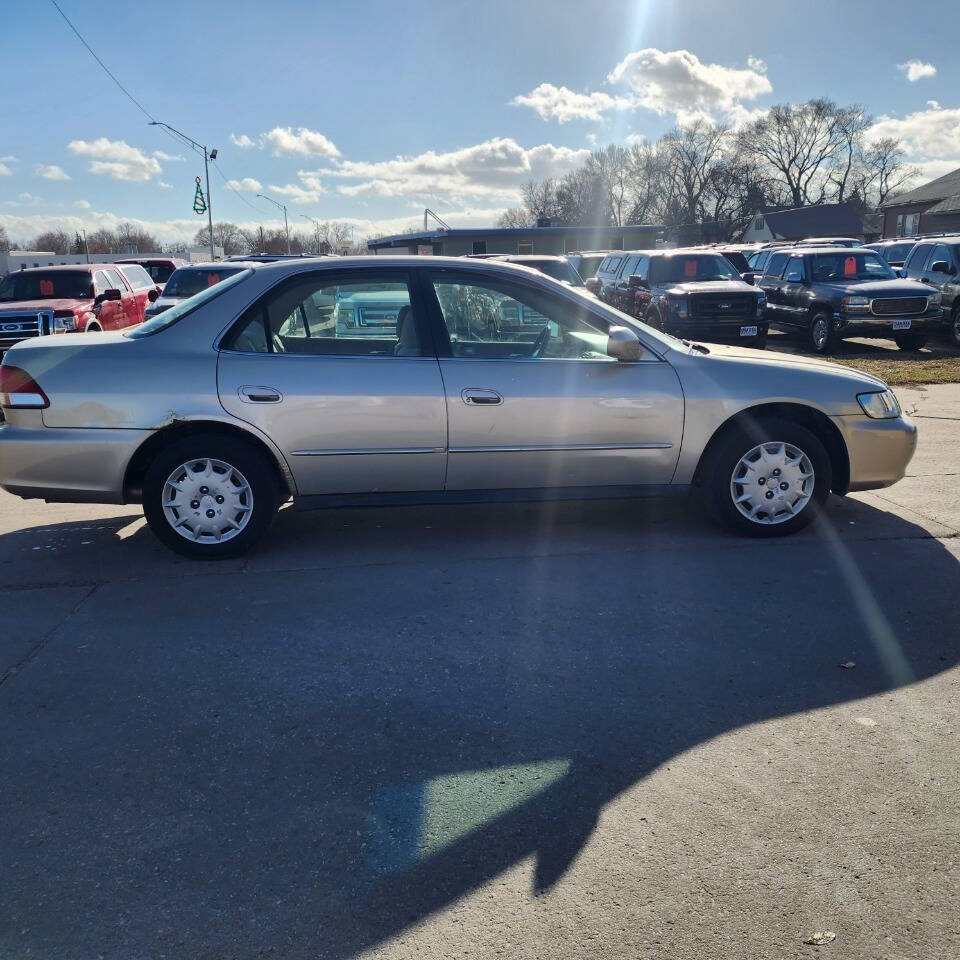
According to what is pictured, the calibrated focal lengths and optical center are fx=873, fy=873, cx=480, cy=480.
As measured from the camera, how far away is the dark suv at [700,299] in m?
15.8

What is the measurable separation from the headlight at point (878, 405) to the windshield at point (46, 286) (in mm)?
13757

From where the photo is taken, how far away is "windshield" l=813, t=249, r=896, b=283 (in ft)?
54.2

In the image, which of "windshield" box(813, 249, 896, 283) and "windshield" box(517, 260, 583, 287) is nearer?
"windshield" box(517, 260, 583, 287)

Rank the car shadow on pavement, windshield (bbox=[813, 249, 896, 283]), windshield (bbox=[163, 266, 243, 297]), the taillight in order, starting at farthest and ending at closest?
windshield (bbox=[163, 266, 243, 297]) < windshield (bbox=[813, 249, 896, 283]) < the taillight < the car shadow on pavement

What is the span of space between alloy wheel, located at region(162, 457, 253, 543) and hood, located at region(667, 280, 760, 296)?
40.9 ft

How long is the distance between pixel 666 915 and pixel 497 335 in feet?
11.8

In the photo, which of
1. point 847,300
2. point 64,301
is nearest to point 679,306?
point 847,300

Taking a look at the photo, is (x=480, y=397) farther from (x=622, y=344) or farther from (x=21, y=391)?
(x=21, y=391)

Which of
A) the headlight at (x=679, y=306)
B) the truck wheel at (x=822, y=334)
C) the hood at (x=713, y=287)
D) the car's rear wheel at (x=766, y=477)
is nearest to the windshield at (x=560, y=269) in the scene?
the headlight at (x=679, y=306)

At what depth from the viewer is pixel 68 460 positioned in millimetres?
4945

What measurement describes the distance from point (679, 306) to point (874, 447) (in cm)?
1093

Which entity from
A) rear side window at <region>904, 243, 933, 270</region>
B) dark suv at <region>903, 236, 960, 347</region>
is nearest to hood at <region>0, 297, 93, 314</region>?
dark suv at <region>903, 236, 960, 347</region>

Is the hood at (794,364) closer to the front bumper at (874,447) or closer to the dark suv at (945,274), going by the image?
the front bumper at (874,447)

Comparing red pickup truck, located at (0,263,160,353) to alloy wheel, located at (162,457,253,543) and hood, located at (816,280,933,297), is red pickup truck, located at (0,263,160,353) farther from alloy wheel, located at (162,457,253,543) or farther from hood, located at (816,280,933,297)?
hood, located at (816,280,933,297)
